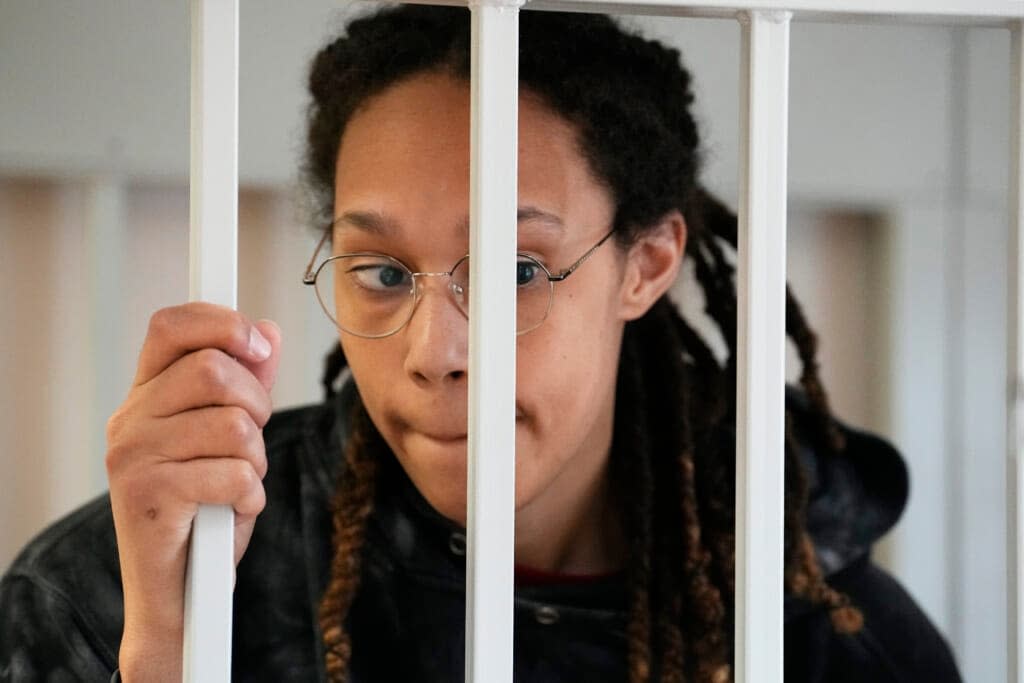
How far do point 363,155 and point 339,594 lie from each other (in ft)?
1.47

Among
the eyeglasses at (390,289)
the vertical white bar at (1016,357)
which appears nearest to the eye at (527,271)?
the eyeglasses at (390,289)

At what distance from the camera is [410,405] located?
100 cm

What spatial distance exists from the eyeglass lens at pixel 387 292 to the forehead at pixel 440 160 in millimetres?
50

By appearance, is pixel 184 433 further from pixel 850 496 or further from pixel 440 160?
pixel 850 496

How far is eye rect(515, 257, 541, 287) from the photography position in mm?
978

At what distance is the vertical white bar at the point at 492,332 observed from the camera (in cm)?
61

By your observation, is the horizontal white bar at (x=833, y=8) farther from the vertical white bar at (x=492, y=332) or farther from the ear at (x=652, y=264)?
the ear at (x=652, y=264)

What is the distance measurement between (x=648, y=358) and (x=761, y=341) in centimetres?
66

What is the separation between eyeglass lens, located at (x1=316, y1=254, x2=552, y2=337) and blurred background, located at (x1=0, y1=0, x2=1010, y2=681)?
1.36 meters

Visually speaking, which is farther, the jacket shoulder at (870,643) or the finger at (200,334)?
the jacket shoulder at (870,643)

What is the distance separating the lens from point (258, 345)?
63 centimetres

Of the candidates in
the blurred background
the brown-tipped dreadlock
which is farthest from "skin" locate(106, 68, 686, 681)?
the blurred background

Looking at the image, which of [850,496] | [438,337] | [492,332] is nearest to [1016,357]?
[492,332]

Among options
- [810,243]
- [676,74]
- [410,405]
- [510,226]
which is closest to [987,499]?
[810,243]
